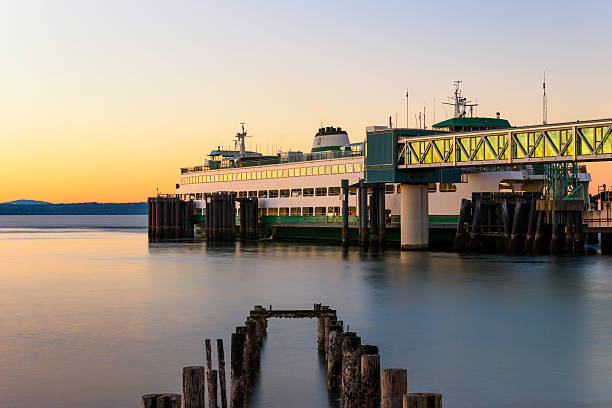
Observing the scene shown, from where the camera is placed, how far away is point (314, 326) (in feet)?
97.6

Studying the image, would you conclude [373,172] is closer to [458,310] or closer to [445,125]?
[445,125]

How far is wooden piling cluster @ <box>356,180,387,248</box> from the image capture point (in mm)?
77688

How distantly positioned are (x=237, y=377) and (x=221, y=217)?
292ft

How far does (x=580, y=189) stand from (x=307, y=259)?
30.9 metres

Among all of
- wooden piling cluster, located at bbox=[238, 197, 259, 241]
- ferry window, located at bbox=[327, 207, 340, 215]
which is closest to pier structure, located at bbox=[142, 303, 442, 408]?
ferry window, located at bbox=[327, 207, 340, 215]

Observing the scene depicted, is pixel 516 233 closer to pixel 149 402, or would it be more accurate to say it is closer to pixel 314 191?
pixel 314 191

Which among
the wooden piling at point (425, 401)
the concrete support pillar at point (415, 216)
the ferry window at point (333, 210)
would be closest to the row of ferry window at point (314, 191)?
the ferry window at point (333, 210)

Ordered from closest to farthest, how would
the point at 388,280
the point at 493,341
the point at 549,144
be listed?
1. the point at 493,341
2. the point at 388,280
3. the point at 549,144

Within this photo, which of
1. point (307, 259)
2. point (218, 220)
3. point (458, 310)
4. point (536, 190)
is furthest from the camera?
point (218, 220)

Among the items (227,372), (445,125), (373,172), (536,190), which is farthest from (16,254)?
(227,372)

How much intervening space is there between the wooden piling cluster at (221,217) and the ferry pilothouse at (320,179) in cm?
405

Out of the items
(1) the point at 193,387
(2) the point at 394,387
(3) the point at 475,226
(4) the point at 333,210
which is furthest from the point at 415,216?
(2) the point at 394,387

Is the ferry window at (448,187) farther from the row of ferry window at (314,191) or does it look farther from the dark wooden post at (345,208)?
the dark wooden post at (345,208)

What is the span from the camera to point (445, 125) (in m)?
81.2
